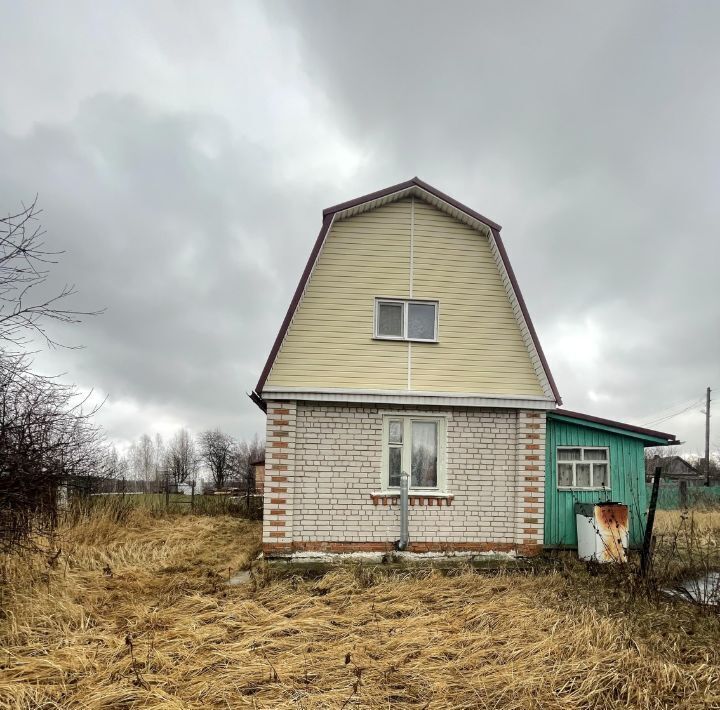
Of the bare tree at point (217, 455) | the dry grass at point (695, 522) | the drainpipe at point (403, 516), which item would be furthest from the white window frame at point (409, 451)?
the bare tree at point (217, 455)

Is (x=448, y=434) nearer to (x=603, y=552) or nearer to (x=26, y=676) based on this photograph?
(x=603, y=552)

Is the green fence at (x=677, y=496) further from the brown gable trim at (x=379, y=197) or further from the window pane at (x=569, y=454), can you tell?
the brown gable trim at (x=379, y=197)

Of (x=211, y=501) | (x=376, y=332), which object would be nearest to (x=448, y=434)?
(x=376, y=332)

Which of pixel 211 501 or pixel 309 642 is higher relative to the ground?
pixel 309 642

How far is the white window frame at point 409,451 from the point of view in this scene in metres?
8.64

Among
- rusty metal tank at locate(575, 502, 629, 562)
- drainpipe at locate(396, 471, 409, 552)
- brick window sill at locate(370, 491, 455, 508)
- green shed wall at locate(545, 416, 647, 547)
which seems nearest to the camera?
rusty metal tank at locate(575, 502, 629, 562)

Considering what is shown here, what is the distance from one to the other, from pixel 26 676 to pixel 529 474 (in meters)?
7.52

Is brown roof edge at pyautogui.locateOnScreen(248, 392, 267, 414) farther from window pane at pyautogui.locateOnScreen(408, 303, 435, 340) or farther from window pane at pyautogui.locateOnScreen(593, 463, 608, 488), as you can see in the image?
window pane at pyautogui.locateOnScreen(593, 463, 608, 488)

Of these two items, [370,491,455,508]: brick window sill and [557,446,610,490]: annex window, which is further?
[557,446,610,490]: annex window

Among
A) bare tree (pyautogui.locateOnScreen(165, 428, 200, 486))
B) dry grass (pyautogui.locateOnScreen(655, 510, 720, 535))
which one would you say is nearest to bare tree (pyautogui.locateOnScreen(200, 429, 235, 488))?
bare tree (pyautogui.locateOnScreen(165, 428, 200, 486))

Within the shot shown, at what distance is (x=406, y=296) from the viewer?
354 inches

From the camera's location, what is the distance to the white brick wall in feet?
27.5

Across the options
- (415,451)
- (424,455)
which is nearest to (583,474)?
(424,455)

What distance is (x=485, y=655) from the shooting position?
14.4 ft
